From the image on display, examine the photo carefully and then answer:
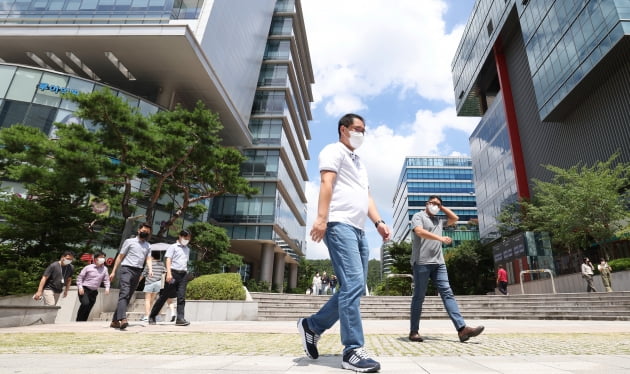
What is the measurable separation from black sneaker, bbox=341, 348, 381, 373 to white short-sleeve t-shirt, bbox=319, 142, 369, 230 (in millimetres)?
906

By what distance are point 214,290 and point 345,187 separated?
846cm

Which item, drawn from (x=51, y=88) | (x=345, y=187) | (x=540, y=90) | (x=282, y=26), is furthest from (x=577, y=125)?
(x=51, y=88)

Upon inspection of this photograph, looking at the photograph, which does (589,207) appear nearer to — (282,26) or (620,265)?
(620,265)

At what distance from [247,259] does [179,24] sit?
2801cm

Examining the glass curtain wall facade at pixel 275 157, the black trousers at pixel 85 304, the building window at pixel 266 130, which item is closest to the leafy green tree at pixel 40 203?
the black trousers at pixel 85 304

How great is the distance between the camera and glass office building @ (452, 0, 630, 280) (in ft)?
71.3

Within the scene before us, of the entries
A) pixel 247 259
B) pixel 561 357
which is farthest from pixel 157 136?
pixel 247 259

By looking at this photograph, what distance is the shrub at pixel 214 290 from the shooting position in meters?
9.88

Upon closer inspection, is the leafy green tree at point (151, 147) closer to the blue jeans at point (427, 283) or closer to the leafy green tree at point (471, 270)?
the blue jeans at point (427, 283)

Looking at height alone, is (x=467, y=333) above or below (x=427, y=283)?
below

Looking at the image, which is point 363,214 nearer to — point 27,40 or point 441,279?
point 441,279

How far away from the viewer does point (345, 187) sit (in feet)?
9.09

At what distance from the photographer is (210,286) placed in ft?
32.8

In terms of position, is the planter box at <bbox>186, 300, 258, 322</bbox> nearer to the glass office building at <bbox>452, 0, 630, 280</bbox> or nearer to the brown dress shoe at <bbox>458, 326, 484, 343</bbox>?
the brown dress shoe at <bbox>458, 326, 484, 343</bbox>
